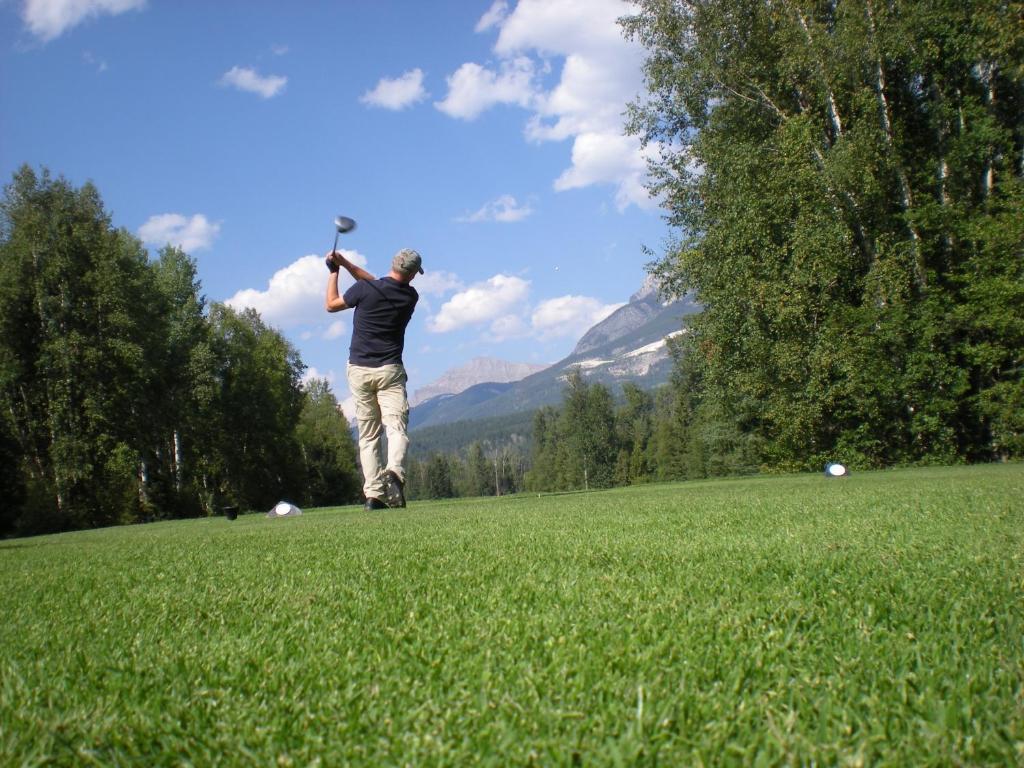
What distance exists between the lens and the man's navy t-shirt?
857cm

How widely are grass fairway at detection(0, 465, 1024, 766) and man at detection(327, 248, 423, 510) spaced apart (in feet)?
16.7

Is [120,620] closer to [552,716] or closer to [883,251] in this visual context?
[552,716]

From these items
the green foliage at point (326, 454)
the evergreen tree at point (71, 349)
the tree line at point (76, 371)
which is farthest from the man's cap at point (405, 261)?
the green foliage at point (326, 454)

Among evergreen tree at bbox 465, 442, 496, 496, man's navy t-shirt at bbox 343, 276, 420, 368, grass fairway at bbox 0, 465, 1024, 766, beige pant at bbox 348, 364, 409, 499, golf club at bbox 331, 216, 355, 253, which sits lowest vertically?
evergreen tree at bbox 465, 442, 496, 496

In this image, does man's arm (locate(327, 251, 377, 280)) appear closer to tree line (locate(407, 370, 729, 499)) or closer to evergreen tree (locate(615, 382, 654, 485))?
tree line (locate(407, 370, 729, 499))

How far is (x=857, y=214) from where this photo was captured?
21.5 m

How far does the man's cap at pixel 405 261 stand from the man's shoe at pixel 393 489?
2552mm

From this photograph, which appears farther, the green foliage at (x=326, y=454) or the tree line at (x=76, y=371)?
the green foliage at (x=326, y=454)

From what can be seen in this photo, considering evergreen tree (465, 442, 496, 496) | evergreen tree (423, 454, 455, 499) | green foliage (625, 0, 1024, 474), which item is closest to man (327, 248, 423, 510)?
green foliage (625, 0, 1024, 474)

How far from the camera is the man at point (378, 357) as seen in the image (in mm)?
8539

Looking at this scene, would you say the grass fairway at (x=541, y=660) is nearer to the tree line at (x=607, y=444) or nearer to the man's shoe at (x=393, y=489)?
the man's shoe at (x=393, y=489)

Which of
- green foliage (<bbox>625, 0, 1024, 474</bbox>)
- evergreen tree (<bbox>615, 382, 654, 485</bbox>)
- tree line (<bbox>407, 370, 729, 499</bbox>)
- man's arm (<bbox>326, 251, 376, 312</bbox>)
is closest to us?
man's arm (<bbox>326, 251, 376, 312</bbox>)

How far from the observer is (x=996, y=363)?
2008 cm

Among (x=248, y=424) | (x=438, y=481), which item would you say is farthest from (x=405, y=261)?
(x=438, y=481)
